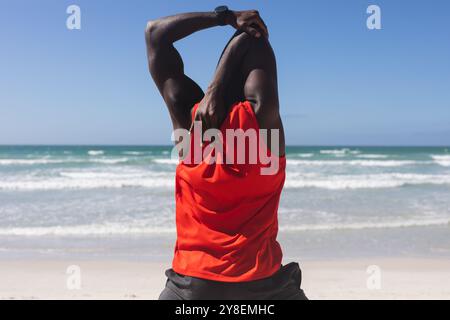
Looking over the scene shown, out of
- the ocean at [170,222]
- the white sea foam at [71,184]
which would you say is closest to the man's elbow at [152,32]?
the ocean at [170,222]

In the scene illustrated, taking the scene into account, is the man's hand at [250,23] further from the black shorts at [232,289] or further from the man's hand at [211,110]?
the black shorts at [232,289]

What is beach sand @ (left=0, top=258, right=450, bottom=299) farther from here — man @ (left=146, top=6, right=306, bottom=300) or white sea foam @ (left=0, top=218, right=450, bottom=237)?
man @ (left=146, top=6, right=306, bottom=300)

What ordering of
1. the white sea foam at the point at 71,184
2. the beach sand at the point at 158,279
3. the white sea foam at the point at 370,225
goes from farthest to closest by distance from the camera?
1. the white sea foam at the point at 71,184
2. the white sea foam at the point at 370,225
3. the beach sand at the point at 158,279

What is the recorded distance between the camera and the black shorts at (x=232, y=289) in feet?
4.26

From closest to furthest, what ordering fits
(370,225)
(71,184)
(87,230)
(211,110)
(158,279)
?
(211,110), (158,279), (87,230), (370,225), (71,184)

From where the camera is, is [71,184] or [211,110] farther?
[71,184]

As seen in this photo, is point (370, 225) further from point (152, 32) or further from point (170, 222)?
point (152, 32)

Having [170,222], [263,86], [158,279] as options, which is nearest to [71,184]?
[170,222]

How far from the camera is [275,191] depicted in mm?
1311

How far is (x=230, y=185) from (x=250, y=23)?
0.43m

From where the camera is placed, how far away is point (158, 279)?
6328 mm

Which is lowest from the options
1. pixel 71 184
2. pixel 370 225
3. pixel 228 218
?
pixel 71 184

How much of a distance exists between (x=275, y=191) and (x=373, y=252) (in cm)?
706

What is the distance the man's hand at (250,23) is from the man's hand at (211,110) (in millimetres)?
188
